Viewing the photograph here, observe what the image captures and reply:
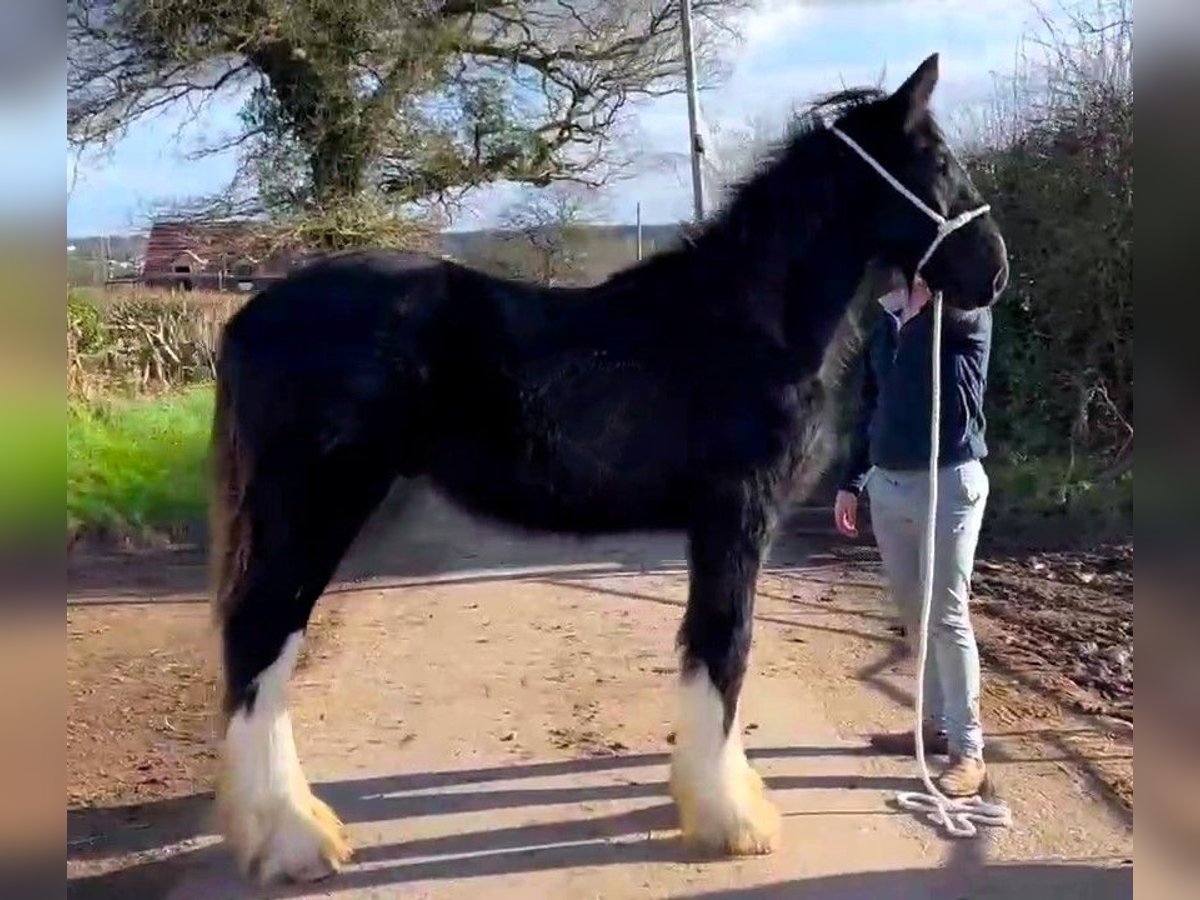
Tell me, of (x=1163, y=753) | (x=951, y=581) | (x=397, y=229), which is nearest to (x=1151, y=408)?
(x=1163, y=753)

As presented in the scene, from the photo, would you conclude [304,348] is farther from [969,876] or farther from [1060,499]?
[1060,499]

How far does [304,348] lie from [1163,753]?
247cm

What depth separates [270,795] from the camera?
130 inches

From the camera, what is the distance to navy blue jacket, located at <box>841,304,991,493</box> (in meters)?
3.64

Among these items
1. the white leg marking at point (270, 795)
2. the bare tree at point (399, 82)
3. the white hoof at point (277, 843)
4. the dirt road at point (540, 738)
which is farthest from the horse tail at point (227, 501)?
the bare tree at point (399, 82)

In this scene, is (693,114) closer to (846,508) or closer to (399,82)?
(399,82)

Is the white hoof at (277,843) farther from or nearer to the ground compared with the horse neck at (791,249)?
nearer to the ground

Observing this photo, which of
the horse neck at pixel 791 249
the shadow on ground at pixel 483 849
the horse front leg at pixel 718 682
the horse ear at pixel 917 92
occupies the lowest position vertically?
the shadow on ground at pixel 483 849

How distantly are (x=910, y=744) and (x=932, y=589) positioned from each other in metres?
0.77

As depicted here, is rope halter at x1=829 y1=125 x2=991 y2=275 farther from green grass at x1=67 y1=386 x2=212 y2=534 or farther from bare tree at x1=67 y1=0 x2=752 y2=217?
green grass at x1=67 y1=386 x2=212 y2=534

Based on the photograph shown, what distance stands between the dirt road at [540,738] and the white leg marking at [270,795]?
0.09 metres

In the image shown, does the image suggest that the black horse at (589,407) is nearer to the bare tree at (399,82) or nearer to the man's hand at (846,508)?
the man's hand at (846,508)

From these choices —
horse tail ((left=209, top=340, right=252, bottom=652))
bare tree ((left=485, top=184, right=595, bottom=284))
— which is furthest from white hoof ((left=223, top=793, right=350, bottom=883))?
bare tree ((left=485, top=184, right=595, bottom=284))

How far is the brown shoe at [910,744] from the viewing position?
416cm
